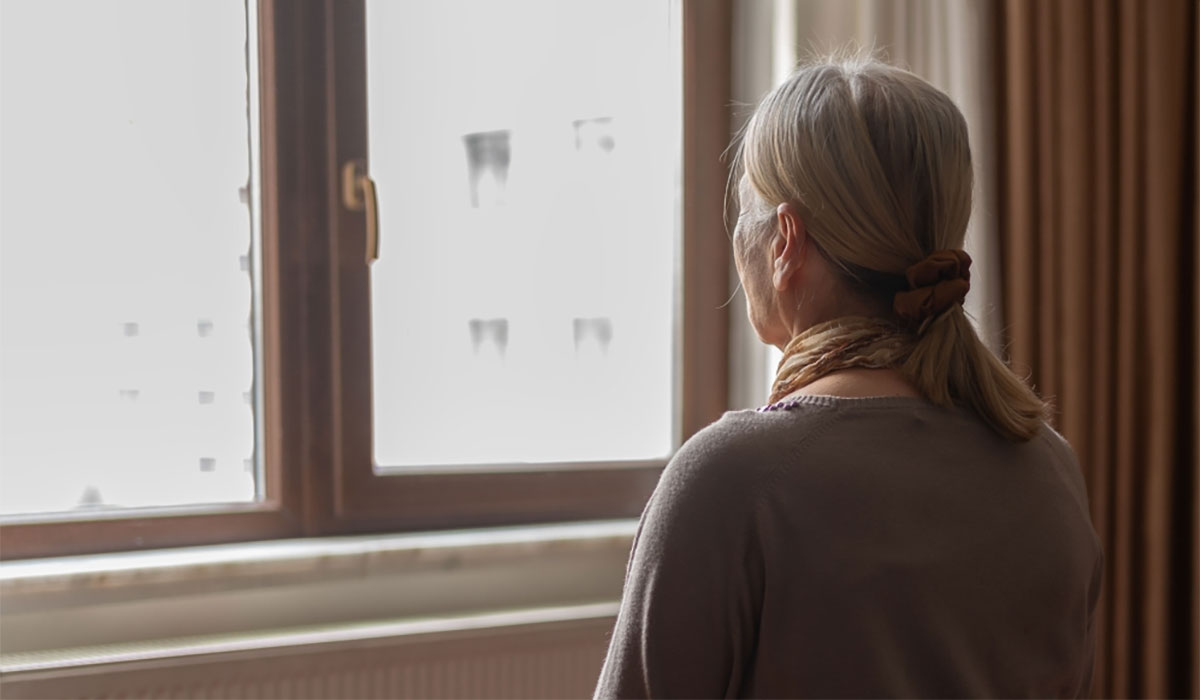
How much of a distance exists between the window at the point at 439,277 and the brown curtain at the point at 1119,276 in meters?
0.55

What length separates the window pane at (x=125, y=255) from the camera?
1.59m

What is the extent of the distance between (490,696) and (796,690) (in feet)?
2.91

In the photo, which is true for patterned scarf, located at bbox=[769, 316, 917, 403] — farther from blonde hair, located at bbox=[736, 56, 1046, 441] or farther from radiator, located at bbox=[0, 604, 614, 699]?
radiator, located at bbox=[0, 604, 614, 699]

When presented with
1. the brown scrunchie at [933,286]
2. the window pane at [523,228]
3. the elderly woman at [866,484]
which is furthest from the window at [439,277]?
the brown scrunchie at [933,286]

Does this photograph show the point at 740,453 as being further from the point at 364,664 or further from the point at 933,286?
the point at 364,664

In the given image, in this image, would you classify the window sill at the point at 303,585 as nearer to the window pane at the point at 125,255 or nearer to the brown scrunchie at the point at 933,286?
the window pane at the point at 125,255

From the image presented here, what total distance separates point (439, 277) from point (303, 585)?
569mm

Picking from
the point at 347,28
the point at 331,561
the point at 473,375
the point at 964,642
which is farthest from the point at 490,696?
the point at 347,28

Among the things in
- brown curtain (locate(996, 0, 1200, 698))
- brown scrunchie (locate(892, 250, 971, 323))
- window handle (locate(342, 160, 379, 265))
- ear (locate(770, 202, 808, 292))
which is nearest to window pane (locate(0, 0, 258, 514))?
window handle (locate(342, 160, 379, 265))

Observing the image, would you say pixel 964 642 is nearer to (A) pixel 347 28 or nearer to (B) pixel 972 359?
(B) pixel 972 359

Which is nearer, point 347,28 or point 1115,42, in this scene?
point 347,28

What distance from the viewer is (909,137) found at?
0.86m

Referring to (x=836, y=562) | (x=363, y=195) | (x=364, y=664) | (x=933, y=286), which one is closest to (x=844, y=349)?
(x=933, y=286)

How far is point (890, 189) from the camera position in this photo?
2.81 feet
